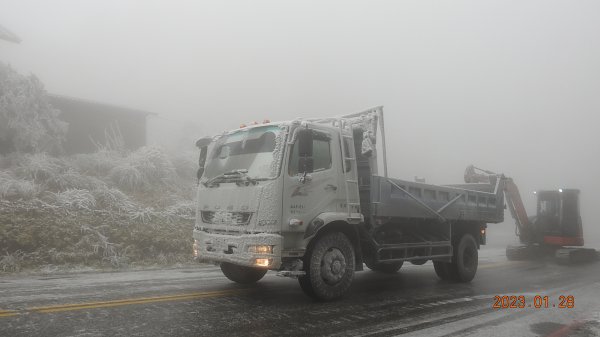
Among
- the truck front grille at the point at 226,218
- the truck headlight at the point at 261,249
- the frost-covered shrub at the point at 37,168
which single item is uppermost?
the frost-covered shrub at the point at 37,168

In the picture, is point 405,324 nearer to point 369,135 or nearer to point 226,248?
point 226,248

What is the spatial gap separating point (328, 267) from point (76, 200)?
11509mm

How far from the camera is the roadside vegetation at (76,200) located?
12008 mm

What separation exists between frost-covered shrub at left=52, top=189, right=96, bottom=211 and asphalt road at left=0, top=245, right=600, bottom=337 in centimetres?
659

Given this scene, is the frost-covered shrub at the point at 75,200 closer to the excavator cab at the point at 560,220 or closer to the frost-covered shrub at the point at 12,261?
the frost-covered shrub at the point at 12,261

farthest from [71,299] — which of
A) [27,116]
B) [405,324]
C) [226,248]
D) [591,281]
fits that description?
[27,116]

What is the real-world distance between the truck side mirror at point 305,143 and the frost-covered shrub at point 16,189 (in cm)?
1208

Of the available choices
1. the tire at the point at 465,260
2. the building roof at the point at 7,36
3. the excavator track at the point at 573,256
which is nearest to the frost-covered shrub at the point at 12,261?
the tire at the point at 465,260

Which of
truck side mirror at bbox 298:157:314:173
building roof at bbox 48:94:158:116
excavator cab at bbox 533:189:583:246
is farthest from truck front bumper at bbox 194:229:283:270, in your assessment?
building roof at bbox 48:94:158:116

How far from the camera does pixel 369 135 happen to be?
774 cm

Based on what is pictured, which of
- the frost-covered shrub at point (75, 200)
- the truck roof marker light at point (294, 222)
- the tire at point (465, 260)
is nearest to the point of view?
the truck roof marker light at point (294, 222)

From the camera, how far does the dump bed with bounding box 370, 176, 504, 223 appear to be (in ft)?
25.0

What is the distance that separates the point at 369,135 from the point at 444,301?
3.00 metres

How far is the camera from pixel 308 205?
21.7 feet
